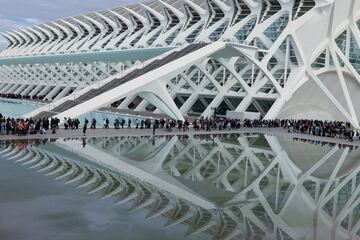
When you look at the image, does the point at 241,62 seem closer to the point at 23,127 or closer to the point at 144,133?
the point at 144,133

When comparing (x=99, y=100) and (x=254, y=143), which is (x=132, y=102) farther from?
(x=254, y=143)

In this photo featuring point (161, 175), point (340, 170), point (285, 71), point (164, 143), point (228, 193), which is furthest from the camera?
point (285, 71)

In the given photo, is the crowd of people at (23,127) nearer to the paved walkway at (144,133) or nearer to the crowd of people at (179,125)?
the crowd of people at (179,125)

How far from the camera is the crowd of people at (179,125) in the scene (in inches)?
939

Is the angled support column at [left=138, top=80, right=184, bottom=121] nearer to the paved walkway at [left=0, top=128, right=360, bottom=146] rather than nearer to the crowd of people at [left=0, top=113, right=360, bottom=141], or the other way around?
the crowd of people at [left=0, top=113, right=360, bottom=141]

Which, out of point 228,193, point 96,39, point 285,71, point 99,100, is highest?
point 96,39

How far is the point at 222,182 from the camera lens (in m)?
14.7

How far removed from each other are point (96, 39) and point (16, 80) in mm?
18327

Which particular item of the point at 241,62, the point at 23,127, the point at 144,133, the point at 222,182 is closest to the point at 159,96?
the point at 144,133

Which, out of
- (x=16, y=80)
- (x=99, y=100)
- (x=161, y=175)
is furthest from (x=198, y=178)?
(x=16, y=80)

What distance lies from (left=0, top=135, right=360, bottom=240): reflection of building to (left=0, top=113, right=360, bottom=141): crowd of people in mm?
3280

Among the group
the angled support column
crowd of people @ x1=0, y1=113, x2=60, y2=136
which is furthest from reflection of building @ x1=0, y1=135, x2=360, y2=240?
the angled support column

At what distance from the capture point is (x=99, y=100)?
28.1 m

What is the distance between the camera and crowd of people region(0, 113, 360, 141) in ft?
78.2
